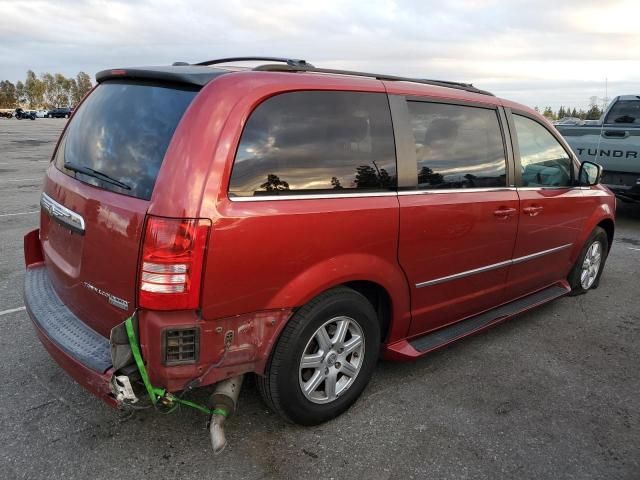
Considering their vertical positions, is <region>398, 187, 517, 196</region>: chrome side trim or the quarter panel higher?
<region>398, 187, 517, 196</region>: chrome side trim

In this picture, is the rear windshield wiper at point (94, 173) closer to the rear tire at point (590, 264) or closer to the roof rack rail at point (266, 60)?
the roof rack rail at point (266, 60)

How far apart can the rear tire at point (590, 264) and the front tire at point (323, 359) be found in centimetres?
272

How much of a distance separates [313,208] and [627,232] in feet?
24.0

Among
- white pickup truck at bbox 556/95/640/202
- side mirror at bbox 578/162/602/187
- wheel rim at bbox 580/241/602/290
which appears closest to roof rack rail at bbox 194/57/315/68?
side mirror at bbox 578/162/602/187

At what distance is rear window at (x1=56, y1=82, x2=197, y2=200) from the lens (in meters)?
2.42

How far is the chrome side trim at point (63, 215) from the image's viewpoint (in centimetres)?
264

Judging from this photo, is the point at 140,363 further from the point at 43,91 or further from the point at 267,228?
the point at 43,91

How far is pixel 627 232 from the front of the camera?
8.19 metres

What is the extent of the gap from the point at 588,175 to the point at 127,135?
3.72 meters

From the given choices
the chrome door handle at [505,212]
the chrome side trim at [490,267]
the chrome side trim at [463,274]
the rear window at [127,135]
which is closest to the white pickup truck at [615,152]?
the chrome side trim at [490,267]

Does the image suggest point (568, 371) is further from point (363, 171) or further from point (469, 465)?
point (363, 171)

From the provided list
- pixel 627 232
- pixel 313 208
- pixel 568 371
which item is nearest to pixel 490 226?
pixel 568 371

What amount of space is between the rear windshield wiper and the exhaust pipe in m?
1.04

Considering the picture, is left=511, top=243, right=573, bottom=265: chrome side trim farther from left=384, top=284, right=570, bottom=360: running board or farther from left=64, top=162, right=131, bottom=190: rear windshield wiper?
left=64, top=162, right=131, bottom=190: rear windshield wiper
